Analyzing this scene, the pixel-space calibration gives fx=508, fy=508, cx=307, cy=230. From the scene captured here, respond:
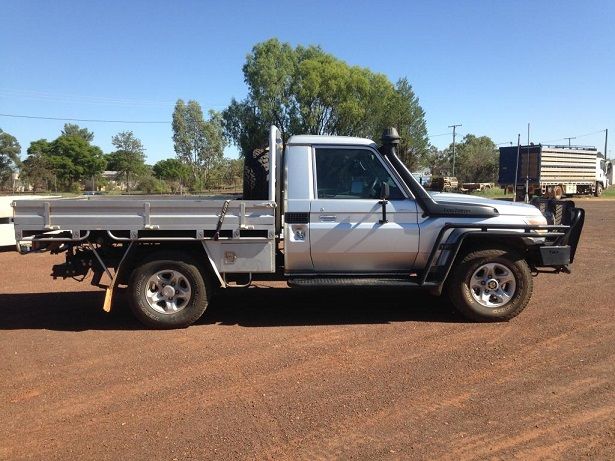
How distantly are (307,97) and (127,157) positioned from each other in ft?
112

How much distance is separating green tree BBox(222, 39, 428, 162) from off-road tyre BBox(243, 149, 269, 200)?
37203mm

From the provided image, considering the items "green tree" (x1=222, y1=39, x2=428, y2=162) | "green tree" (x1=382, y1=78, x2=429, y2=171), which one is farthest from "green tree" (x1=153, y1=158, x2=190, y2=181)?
"green tree" (x1=382, y1=78, x2=429, y2=171)

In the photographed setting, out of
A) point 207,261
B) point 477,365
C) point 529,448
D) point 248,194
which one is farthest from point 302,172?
point 529,448

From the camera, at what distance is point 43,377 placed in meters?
4.31

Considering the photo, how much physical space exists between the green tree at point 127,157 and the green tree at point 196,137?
611 cm

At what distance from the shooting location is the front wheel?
578 centimetres

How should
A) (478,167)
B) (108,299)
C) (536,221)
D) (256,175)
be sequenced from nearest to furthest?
(108,299), (536,221), (256,175), (478,167)

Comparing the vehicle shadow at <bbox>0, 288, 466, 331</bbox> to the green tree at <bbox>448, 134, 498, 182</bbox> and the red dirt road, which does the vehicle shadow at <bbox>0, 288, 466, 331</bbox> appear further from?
the green tree at <bbox>448, 134, 498, 182</bbox>

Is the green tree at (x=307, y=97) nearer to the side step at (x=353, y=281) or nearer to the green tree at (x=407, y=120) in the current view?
the green tree at (x=407, y=120)

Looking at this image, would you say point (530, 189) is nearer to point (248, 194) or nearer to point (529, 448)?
point (248, 194)

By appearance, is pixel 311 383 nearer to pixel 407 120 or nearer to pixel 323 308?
pixel 323 308

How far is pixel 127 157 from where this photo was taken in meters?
68.1

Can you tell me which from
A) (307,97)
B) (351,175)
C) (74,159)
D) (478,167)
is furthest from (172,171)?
(351,175)

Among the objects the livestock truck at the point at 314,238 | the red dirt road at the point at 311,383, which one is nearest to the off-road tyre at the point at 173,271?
the livestock truck at the point at 314,238
